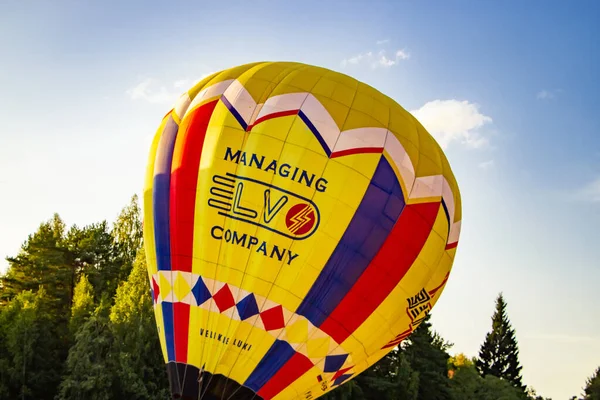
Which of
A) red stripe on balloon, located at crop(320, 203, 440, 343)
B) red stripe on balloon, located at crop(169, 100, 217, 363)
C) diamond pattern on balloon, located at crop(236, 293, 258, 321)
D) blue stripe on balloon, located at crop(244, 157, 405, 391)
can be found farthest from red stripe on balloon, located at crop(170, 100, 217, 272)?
red stripe on balloon, located at crop(320, 203, 440, 343)

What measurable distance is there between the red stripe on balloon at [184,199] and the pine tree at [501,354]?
4692 cm

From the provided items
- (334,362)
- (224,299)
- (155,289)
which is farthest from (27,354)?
(334,362)

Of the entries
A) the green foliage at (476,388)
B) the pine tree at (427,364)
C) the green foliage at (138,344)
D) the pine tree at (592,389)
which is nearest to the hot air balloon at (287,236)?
the green foliage at (138,344)

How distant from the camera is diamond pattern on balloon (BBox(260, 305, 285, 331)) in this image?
10.2 metres

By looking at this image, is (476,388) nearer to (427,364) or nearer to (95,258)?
(427,364)

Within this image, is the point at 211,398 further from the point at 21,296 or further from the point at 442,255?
the point at 21,296

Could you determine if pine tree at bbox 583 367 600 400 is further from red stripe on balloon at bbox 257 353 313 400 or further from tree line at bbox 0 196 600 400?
red stripe on balloon at bbox 257 353 313 400

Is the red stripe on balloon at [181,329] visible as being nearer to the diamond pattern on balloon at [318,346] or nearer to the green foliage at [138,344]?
the diamond pattern on balloon at [318,346]

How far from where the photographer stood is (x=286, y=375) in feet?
34.1

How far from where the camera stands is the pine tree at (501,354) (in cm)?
5291

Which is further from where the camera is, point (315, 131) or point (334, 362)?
point (334, 362)

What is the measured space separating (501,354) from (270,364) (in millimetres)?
49247

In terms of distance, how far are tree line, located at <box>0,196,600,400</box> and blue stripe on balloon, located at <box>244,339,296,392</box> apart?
17.9m

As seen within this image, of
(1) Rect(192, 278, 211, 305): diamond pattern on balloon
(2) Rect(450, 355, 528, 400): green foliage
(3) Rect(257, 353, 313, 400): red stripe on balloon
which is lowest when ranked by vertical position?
(3) Rect(257, 353, 313, 400): red stripe on balloon
